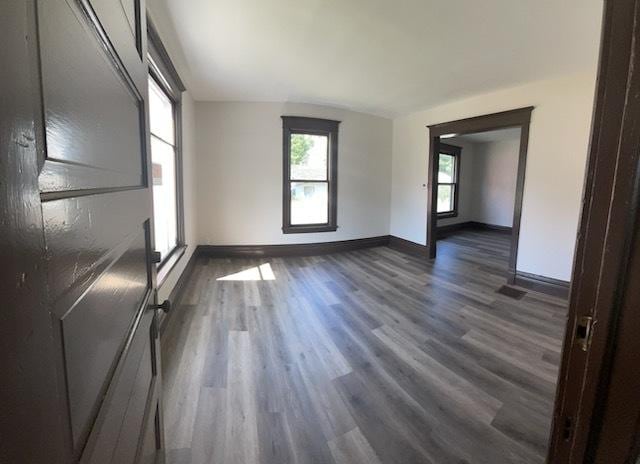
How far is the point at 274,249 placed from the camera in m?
4.68

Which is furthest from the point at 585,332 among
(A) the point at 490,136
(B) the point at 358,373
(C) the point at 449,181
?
(A) the point at 490,136

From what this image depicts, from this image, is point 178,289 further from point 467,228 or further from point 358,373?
point 467,228

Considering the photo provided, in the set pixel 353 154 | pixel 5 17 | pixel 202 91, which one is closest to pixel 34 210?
pixel 5 17

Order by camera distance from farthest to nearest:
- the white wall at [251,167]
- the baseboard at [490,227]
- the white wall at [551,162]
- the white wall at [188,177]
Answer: the baseboard at [490,227]
the white wall at [251,167]
the white wall at [188,177]
the white wall at [551,162]

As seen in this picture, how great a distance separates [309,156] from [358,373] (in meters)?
3.66

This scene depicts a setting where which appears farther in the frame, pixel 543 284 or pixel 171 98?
pixel 543 284

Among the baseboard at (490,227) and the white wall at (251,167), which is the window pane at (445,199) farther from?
the white wall at (251,167)

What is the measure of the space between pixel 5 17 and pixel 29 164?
13 centimetres

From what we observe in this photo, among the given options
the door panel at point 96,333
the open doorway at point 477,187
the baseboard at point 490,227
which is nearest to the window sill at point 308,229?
the open doorway at point 477,187

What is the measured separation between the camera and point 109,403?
1.70 feet

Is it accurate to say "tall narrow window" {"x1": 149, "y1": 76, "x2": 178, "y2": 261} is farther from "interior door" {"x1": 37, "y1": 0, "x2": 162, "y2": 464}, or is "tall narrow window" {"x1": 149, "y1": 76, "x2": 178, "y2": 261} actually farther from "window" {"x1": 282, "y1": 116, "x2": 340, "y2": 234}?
"interior door" {"x1": 37, "y1": 0, "x2": 162, "y2": 464}

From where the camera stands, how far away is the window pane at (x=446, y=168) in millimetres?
6793

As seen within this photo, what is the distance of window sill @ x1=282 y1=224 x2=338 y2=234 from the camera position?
469 cm

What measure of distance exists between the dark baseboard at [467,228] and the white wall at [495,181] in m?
0.09
